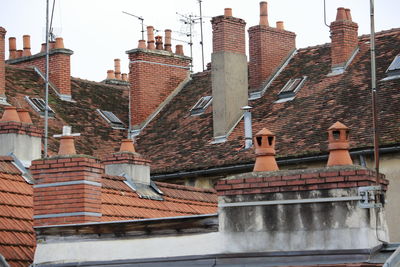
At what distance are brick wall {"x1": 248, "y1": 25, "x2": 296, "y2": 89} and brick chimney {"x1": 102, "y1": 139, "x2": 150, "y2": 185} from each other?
14.0m

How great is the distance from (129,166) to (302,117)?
10.9 m

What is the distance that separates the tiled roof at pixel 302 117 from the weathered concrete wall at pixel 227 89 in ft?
1.29

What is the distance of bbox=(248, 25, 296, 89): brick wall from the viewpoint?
1606 inches

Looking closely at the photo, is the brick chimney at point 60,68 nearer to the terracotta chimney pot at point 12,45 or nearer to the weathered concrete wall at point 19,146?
the terracotta chimney pot at point 12,45

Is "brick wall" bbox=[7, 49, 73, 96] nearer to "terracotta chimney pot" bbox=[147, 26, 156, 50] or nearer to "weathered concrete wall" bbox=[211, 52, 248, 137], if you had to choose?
"terracotta chimney pot" bbox=[147, 26, 156, 50]

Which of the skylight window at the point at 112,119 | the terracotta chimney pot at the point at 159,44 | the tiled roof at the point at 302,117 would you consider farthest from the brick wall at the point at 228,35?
the skylight window at the point at 112,119

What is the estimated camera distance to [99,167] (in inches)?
829

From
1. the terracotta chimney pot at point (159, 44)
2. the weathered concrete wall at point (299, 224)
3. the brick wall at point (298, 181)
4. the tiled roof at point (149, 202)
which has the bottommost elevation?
the weathered concrete wall at point (299, 224)

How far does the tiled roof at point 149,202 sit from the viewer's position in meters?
→ 23.7

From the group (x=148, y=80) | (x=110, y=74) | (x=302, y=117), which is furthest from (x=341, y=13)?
(x=110, y=74)

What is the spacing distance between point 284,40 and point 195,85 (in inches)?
167

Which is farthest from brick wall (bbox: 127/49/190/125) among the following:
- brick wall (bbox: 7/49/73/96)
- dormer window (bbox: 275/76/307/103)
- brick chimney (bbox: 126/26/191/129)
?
dormer window (bbox: 275/76/307/103)

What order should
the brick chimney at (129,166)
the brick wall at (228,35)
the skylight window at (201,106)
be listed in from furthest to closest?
1. the skylight window at (201,106)
2. the brick wall at (228,35)
3. the brick chimney at (129,166)

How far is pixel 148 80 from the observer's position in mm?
43781
